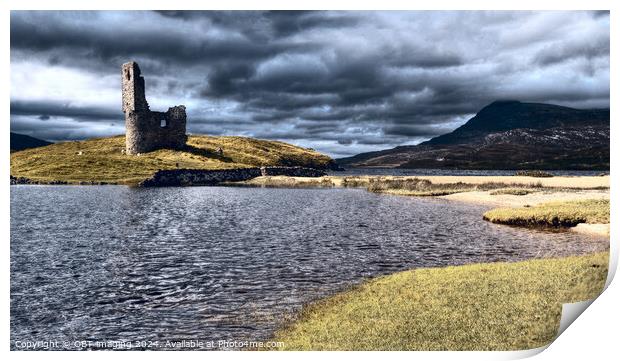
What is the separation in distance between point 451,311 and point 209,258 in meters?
16.9

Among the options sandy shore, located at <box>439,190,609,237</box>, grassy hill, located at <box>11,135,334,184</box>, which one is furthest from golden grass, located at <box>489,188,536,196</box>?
grassy hill, located at <box>11,135,334,184</box>

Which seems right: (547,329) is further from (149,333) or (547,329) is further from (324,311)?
(149,333)

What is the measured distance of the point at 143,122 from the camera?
414 feet

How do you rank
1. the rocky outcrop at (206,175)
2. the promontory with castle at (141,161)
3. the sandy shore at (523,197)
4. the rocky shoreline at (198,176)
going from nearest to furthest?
the sandy shore at (523,197) < the rocky shoreline at (198,176) < the promontory with castle at (141,161) < the rocky outcrop at (206,175)

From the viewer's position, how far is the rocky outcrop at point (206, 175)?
352 ft

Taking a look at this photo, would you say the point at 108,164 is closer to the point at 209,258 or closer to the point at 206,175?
the point at 206,175

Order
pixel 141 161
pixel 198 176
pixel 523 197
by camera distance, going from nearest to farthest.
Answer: pixel 523 197, pixel 141 161, pixel 198 176

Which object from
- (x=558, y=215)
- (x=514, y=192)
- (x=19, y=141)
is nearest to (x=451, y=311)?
(x=558, y=215)

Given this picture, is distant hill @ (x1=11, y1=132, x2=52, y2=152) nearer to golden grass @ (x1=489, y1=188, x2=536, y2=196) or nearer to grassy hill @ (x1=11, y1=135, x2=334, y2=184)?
grassy hill @ (x1=11, y1=135, x2=334, y2=184)

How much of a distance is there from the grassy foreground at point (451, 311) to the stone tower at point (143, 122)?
367 ft

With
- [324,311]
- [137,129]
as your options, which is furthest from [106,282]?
[137,129]

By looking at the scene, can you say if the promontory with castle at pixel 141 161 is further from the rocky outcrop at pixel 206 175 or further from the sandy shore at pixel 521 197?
the sandy shore at pixel 521 197

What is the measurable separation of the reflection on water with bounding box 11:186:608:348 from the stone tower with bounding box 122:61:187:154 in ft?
225

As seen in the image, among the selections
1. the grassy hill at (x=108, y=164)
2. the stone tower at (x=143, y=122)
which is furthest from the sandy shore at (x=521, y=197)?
the stone tower at (x=143, y=122)
